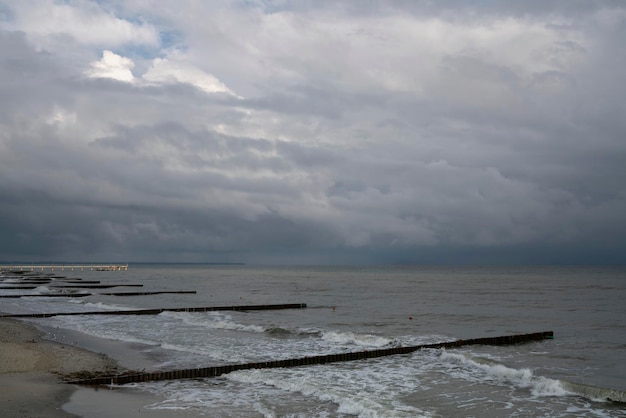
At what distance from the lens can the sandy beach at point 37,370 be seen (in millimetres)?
11944

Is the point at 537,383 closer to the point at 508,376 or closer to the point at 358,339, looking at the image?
the point at 508,376

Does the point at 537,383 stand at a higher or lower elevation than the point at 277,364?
lower

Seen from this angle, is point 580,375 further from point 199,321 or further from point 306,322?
point 199,321

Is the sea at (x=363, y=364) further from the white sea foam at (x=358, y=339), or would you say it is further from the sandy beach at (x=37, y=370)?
the sandy beach at (x=37, y=370)

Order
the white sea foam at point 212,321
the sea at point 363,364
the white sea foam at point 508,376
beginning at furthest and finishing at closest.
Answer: the white sea foam at point 212,321 < the white sea foam at point 508,376 < the sea at point 363,364

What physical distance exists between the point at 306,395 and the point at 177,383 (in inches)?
159

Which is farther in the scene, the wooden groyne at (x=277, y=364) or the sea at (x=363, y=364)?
the wooden groyne at (x=277, y=364)

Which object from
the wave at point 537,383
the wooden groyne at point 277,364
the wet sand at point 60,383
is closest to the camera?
the wet sand at point 60,383

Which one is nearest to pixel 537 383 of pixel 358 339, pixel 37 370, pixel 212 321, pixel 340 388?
pixel 340 388

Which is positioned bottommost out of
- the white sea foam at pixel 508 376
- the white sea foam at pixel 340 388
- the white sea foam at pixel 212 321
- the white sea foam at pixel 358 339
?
the white sea foam at pixel 212 321

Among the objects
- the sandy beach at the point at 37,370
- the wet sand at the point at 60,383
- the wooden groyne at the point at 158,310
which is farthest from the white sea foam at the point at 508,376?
the wooden groyne at the point at 158,310

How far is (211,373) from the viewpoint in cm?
1656

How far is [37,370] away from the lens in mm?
16094

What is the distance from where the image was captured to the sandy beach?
11.9 m
